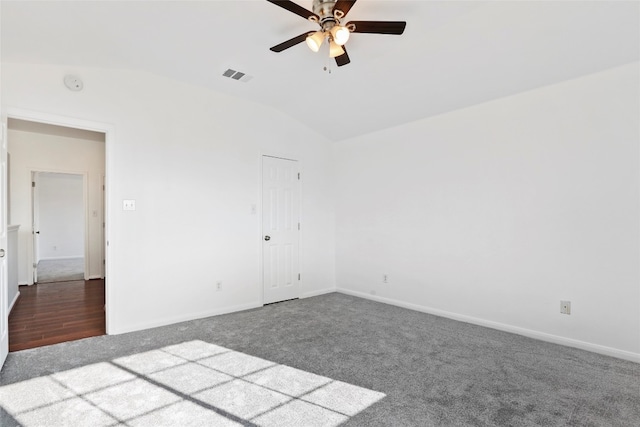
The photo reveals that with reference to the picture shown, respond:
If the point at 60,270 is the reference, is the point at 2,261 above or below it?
above

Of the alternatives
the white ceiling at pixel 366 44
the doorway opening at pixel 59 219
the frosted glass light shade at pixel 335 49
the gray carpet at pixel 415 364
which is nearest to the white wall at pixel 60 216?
the doorway opening at pixel 59 219

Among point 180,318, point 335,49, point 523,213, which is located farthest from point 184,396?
point 523,213

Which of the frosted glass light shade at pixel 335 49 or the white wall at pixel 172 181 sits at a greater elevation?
the frosted glass light shade at pixel 335 49

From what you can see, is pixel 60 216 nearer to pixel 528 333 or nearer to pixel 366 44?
pixel 366 44

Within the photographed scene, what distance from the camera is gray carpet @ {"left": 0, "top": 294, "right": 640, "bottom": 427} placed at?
78.2 inches

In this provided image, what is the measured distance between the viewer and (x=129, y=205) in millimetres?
3463

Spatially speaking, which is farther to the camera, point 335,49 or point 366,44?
point 366,44

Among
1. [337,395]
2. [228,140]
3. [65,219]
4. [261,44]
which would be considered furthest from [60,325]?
[65,219]

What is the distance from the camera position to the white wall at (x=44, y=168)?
5301mm

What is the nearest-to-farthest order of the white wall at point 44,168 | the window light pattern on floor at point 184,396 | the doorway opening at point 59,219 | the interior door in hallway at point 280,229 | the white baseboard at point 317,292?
1. the window light pattern on floor at point 184,396
2. the interior door in hallway at point 280,229
3. the white baseboard at point 317,292
4. the white wall at point 44,168
5. the doorway opening at point 59,219

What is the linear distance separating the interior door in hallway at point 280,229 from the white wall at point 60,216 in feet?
23.3

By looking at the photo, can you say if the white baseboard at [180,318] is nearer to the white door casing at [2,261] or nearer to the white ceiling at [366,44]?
the white door casing at [2,261]

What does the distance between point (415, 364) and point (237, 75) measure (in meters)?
3.46

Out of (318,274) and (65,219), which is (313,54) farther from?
(65,219)
